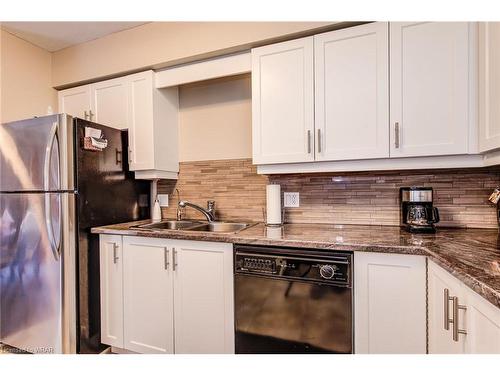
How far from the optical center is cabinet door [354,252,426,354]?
3.96 ft

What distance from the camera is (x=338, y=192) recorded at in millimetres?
1956

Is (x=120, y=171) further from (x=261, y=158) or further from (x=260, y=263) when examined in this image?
(x=260, y=263)

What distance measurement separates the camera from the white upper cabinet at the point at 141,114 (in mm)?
2180

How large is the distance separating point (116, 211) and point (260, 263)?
1.28 m

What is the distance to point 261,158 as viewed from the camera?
71.7 inches

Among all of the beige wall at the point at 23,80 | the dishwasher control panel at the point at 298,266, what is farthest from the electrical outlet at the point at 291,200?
the beige wall at the point at 23,80

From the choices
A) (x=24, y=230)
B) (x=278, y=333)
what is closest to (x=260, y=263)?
(x=278, y=333)

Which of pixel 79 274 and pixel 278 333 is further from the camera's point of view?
pixel 79 274

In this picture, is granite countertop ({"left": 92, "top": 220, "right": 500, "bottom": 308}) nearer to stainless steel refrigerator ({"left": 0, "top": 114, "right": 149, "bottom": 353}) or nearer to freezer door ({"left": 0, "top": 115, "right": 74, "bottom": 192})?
stainless steel refrigerator ({"left": 0, "top": 114, "right": 149, "bottom": 353})

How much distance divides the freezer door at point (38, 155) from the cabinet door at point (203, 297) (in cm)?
89

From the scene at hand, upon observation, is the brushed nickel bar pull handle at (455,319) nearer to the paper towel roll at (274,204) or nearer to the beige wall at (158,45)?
the paper towel roll at (274,204)

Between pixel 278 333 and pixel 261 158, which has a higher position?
pixel 261 158

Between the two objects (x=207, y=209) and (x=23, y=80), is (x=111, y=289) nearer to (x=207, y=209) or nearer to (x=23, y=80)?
(x=207, y=209)

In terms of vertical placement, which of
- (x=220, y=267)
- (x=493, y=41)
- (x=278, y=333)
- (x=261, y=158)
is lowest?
(x=278, y=333)
